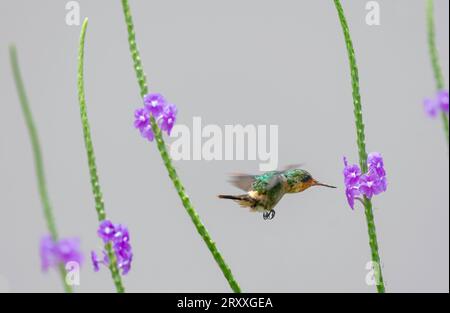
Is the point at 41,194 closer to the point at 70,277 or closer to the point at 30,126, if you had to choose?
the point at 30,126

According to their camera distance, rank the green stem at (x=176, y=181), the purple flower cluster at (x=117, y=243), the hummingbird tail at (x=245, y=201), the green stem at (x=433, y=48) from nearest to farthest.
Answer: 1. the green stem at (x=433, y=48)
2. the purple flower cluster at (x=117, y=243)
3. the green stem at (x=176, y=181)
4. the hummingbird tail at (x=245, y=201)

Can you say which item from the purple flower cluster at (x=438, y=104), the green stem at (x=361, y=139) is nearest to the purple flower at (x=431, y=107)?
the purple flower cluster at (x=438, y=104)

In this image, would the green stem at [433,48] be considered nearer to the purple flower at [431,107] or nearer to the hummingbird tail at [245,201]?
the purple flower at [431,107]

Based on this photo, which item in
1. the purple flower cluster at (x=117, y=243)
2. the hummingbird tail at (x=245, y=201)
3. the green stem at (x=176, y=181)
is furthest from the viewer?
the hummingbird tail at (x=245, y=201)

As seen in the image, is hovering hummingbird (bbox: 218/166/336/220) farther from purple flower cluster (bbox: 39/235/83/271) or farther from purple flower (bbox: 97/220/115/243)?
purple flower cluster (bbox: 39/235/83/271)

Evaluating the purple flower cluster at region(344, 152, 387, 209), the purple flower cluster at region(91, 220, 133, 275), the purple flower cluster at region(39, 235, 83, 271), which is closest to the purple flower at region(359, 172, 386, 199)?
the purple flower cluster at region(344, 152, 387, 209)
